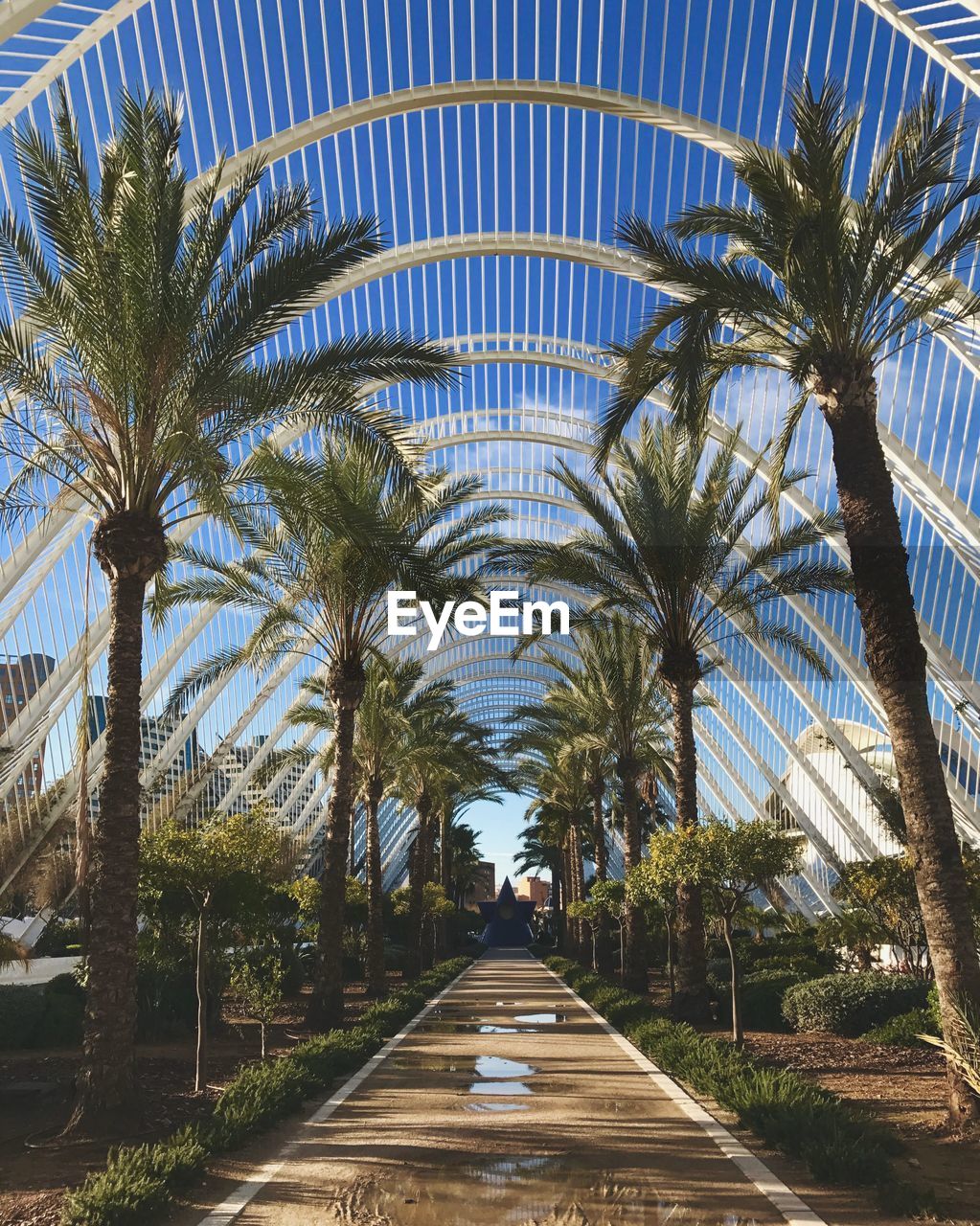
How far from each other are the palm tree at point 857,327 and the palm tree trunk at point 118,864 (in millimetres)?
5275

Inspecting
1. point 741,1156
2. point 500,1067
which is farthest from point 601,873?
point 741,1156

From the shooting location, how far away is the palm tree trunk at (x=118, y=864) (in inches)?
336

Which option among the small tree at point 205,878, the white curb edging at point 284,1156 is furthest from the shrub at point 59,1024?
the white curb edging at point 284,1156

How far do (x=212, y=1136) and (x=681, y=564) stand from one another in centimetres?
1107

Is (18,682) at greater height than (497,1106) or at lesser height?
greater

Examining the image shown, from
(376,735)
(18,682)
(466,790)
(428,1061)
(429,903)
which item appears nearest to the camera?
(428,1061)

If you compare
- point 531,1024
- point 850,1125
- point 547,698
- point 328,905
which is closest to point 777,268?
point 850,1125

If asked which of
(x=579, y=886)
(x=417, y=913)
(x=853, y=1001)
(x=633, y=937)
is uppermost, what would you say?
(x=579, y=886)

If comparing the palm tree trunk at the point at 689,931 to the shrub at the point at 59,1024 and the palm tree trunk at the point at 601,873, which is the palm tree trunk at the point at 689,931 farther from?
the palm tree trunk at the point at 601,873

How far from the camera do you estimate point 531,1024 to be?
17.1 meters

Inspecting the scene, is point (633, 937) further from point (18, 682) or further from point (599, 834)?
point (18, 682)

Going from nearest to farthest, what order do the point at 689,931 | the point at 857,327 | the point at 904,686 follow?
the point at 904,686 → the point at 857,327 → the point at 689,931

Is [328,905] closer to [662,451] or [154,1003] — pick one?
[154,1003]

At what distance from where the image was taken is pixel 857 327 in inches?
399
